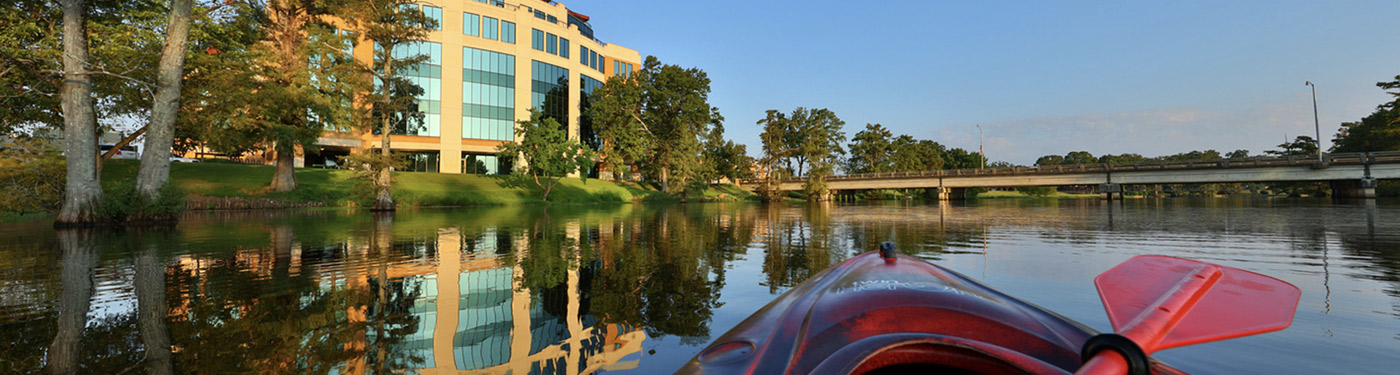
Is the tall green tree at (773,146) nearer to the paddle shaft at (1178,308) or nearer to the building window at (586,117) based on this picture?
the building window at (586,117)

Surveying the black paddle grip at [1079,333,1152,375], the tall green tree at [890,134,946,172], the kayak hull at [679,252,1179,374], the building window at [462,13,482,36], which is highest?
the building window at [462,13,482,36]

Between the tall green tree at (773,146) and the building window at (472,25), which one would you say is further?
the tall green tree at (773,146)

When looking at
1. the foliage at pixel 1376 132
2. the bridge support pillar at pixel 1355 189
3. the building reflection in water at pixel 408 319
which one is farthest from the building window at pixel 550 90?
the foliage at pixel 1376 132

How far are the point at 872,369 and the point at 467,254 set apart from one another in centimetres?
829

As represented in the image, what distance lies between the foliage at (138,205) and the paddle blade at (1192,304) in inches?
833

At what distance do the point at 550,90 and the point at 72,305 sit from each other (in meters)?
51.6

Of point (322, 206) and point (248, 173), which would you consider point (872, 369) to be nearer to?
point (322, 206)

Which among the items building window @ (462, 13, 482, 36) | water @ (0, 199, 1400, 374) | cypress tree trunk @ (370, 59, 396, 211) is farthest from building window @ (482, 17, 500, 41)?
water @ (0, 199, 1400, 374)

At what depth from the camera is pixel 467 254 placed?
8.67 meters

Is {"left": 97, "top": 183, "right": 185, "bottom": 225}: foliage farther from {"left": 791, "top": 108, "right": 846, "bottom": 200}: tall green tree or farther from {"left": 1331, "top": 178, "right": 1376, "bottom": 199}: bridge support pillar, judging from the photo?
{"left": 1331, "top": 178, "right": 1376, "bottom": 199}: bridge support pillar

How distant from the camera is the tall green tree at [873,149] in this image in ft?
254

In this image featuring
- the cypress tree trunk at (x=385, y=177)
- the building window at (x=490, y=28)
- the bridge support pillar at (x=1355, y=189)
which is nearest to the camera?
the cypress tree trunk at (x=385, y=177)

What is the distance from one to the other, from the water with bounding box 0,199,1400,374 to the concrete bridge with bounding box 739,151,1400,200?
1679 inches

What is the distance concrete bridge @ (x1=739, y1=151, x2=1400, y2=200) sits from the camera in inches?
1526
